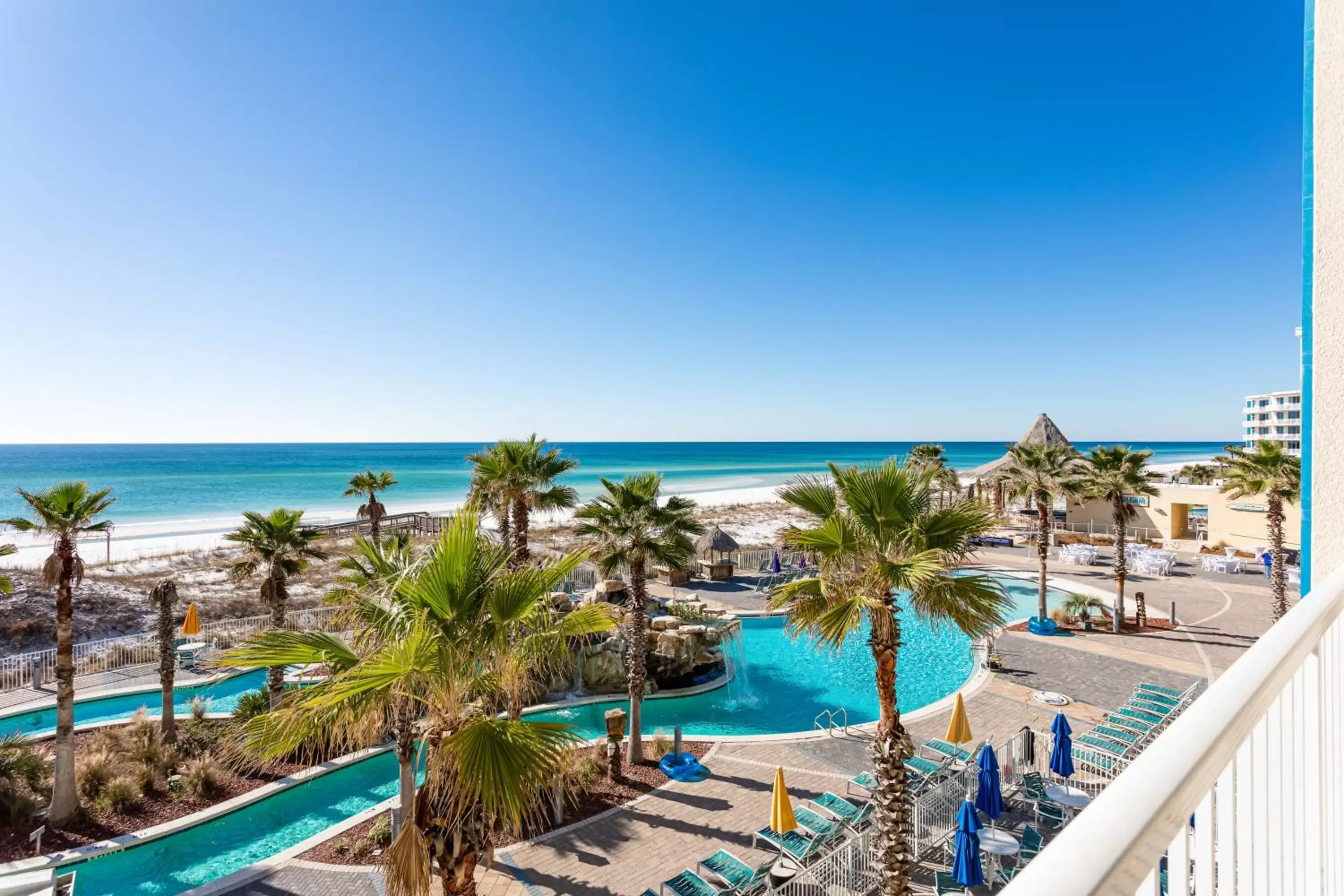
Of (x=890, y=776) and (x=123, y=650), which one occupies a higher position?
(x=890, y=776)

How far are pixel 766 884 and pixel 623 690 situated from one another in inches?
365

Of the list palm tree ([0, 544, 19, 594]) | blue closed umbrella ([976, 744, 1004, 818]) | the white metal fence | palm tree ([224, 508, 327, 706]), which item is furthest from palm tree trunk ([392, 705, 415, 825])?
the white metal fence

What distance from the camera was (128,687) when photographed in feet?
58.0

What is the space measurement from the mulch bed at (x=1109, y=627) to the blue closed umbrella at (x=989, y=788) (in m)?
12.5

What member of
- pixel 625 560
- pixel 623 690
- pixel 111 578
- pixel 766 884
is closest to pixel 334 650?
pixel 766 884

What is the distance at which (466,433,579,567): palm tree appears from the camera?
16.0m

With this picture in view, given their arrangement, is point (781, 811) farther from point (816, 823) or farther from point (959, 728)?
point (959, 728)

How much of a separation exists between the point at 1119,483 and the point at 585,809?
19.1 meters

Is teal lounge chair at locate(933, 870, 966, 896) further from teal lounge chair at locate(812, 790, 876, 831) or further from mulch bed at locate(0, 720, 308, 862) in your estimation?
mulch bed at locate(0, 720, 308, 862)

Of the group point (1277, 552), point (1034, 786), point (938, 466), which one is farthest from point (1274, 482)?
point (938, 466)

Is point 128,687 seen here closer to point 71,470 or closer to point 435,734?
point 435,734

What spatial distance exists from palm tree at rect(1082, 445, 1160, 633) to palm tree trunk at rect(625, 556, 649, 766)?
16444mm

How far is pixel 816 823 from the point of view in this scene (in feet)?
34.0

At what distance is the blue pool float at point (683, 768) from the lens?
1264cm
